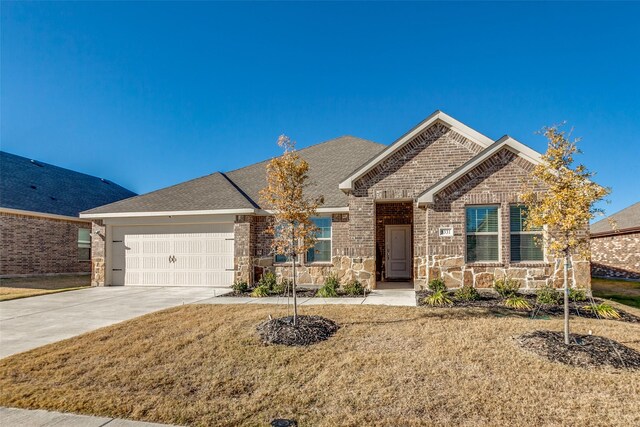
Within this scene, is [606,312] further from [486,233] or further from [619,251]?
[619,251]

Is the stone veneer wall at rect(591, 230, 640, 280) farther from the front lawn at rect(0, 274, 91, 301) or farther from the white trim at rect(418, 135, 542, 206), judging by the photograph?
the front lawn at rect(0, 274, 91, 301)

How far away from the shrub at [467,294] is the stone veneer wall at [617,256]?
13498 mm

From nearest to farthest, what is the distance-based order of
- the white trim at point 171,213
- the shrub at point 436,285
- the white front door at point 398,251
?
the shrub at point 436,285 < the white trim at point 171,213 < the white front door at point 398,251

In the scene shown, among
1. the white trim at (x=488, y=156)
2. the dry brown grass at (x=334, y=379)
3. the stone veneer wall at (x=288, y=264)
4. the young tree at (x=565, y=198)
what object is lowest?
the dry brown grass at (x=334, y=379)

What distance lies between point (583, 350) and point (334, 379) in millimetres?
3829

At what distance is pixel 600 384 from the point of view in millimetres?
4688

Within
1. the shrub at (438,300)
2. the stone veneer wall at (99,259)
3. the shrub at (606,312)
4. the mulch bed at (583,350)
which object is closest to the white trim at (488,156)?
the shrub at (438,300)

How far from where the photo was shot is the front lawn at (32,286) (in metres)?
12.6

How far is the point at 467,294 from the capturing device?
1002 centimetres

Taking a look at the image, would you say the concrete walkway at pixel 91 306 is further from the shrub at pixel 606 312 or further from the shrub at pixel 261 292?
the shrub at pixel 606 312

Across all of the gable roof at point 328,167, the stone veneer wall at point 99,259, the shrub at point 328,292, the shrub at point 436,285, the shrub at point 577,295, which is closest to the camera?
the shrub at point 577,295

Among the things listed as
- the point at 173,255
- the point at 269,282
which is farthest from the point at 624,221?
the point at 173,255

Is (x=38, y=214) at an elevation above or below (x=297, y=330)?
above

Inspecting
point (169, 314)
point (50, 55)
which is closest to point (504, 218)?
point (169, 314)
